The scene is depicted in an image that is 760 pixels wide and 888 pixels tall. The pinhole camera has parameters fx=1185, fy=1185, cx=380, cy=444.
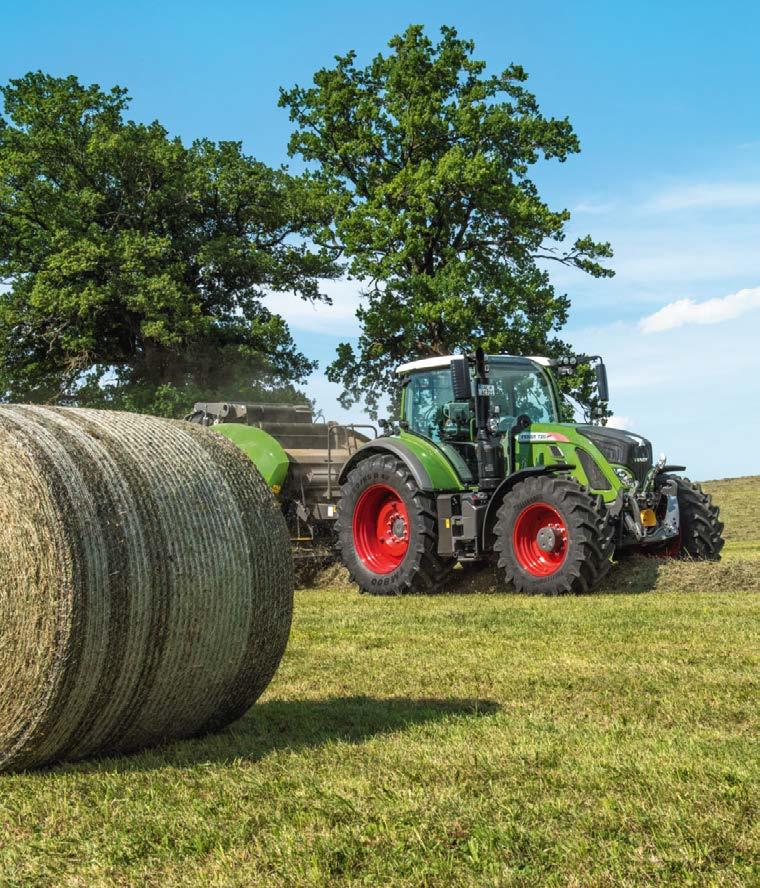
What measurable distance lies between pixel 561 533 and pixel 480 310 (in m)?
15.0

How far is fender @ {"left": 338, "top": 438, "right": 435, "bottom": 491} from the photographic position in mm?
12312

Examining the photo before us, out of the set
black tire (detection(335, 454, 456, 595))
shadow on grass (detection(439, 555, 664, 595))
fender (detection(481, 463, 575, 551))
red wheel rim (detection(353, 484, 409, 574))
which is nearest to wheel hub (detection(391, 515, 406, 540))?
red wheel rim (detection(353, 484, 409, 574))

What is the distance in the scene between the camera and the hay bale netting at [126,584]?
4914 mm

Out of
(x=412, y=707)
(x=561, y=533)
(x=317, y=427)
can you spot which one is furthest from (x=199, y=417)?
(x=412, y=707)

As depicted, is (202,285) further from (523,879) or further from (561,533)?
(523,879)

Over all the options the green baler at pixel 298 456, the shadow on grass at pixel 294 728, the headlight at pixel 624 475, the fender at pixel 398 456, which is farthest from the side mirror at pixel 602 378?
the shadow on grass at pixel 294 728

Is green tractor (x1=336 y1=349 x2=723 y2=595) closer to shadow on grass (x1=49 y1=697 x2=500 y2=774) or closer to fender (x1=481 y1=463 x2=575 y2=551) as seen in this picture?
fender (x1=481 y1=463 x2=575 y2=551)

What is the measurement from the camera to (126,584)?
5070 millimetres

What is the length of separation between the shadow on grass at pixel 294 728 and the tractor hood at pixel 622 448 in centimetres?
595

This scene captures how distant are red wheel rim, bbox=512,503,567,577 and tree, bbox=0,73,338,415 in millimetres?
15709

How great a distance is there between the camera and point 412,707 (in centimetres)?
624

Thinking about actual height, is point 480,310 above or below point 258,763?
above

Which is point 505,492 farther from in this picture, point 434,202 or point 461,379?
point 434,202

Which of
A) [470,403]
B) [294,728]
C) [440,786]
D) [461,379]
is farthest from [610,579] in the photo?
[440,786]
